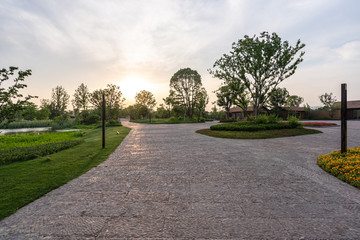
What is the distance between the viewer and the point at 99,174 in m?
4.33

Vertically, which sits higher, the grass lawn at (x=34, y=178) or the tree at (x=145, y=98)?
the tree at (x=145, y=98)

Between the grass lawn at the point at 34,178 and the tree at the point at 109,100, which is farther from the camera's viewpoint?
the tree at the point at 109,100

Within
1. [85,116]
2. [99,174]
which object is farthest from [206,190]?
[85,116]

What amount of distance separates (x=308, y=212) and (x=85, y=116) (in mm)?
36909

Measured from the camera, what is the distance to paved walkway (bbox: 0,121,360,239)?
6.86 feet

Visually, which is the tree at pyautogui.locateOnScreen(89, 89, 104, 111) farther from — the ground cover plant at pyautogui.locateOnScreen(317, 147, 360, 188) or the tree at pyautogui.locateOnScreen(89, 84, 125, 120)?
the ground cover plant at pyautogui.locateOnScreen(317, 147, 360, 188)

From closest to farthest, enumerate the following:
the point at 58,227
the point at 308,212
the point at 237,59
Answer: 1. the point at 58,227
2. the point at 308,212
3. the point at 237,59

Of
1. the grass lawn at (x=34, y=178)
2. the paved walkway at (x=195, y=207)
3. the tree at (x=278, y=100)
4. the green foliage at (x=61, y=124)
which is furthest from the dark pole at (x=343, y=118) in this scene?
the tree at (x=278, y=100)

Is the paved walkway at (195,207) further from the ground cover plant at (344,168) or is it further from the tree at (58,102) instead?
the tree at (58,102)

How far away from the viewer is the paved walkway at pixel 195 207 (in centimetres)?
209

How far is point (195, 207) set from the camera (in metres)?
2.66

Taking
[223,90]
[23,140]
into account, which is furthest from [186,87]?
[23,140]

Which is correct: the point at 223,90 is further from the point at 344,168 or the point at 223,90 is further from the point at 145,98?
the point at 145,98

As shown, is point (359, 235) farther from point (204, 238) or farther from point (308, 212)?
point (204, 238)
